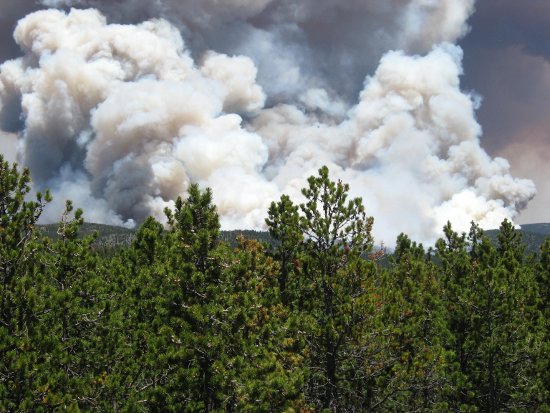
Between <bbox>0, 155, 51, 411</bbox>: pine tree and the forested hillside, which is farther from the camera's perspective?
the forested hillside

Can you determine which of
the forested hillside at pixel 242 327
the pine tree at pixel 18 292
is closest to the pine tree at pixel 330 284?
the forested hillside at pixel 242 327

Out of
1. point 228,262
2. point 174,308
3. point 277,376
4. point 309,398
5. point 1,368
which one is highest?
point 228,262

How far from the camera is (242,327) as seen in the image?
15.5 m

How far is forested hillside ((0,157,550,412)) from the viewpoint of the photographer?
45.7 ft

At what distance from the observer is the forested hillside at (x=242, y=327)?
13.9 metres

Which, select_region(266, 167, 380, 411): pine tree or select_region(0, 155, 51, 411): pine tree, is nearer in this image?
select_region(0, 155, 51, 411): pine tree

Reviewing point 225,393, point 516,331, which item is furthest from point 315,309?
point 516,331

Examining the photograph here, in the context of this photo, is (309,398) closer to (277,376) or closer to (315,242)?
(277,376)

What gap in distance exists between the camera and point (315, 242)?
63.7 ft

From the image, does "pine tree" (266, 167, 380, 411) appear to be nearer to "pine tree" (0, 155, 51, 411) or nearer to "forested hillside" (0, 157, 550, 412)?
"forested hillside" (0, 157, 550, 412)

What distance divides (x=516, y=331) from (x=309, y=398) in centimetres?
871

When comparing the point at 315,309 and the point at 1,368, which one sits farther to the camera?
the point at 315,309

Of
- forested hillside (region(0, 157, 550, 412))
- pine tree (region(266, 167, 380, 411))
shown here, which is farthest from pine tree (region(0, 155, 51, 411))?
pine tree (region(266, 167, 380, 411))

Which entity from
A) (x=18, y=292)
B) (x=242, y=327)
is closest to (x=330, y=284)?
(x=242, y=327)
